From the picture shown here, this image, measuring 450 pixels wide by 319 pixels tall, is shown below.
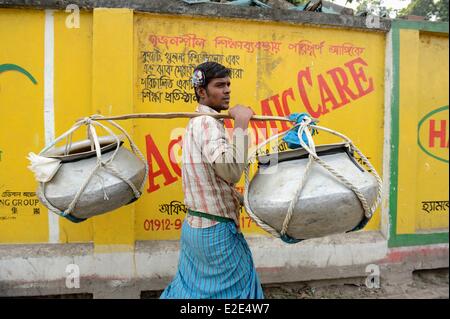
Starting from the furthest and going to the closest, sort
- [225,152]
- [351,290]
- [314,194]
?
→ [351,290], [225,152], [314,194]

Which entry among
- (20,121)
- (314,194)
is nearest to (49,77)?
(20,121)

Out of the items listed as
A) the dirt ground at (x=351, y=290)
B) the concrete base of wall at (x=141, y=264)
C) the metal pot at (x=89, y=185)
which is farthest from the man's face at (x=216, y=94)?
the dirt ground at (x=351, y=290)

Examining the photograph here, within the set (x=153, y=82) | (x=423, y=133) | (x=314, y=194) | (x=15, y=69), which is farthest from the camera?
(x=423, y=133)

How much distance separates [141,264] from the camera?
2.92 metres

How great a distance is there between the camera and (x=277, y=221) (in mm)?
1498

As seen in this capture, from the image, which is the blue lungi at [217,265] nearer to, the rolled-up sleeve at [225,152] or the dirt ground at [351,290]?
the rolled-up sleeve at [225,152]

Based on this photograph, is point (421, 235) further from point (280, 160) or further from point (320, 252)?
point (280, 160)

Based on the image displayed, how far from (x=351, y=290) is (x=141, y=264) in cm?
181

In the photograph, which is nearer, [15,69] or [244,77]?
[15,69]

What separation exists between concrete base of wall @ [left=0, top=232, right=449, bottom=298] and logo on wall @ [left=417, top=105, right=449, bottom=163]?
1.02 meters

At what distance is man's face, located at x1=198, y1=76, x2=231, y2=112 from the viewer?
72.7 inches

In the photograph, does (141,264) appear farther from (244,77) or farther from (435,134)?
(435,134)

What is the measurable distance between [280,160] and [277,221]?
261 millimetres
